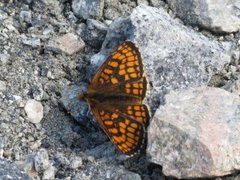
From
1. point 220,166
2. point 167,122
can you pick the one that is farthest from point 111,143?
point 220,166

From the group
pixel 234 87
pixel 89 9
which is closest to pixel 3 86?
pixel 89 9

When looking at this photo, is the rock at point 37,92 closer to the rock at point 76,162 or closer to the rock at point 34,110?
the rock at point 34,110

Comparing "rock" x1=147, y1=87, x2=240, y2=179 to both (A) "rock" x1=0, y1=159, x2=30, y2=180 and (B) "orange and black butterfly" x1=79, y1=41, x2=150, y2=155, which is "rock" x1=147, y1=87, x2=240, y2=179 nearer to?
(B) "orange and black butterfly" x1=79, y1=41, x2=150, y2=155

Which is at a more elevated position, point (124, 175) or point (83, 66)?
point (83, 66)

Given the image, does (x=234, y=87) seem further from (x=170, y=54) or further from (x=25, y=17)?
(x=25, y=17)

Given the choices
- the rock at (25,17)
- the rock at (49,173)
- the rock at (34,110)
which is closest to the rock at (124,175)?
the rock at (49,173)
